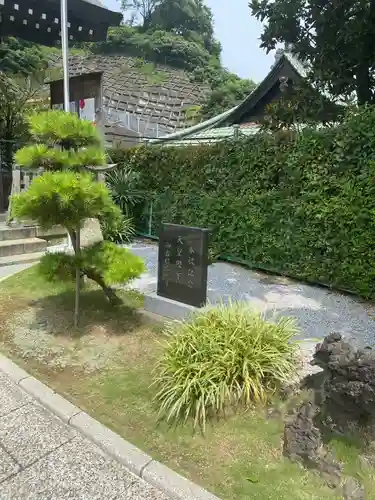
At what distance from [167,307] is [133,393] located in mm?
1334

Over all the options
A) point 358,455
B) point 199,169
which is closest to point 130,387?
point 358,455

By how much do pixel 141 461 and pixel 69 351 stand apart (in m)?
1.65

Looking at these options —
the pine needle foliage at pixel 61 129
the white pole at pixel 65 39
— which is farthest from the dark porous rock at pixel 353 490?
the white pole at pixel 65 39

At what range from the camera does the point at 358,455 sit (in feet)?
7.01

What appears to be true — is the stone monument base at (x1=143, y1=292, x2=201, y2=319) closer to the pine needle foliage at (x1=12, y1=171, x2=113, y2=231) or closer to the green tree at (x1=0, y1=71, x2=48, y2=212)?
the pine needle foliage at (x1=12, y1=171, x2=113, y2=231)

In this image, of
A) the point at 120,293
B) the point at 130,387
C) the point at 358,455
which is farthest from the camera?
the point at 120,293

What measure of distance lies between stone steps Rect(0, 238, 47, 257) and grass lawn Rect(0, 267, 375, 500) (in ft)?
7.32

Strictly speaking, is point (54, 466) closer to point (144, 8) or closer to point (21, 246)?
point (21, 246)

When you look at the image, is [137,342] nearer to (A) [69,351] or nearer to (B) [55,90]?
(A) [69,351]

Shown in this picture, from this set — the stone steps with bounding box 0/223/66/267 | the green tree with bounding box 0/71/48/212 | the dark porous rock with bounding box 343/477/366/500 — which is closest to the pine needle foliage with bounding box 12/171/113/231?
the dark porous rock with bounding box 343/477/366/500

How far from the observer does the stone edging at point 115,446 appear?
1.97 metres

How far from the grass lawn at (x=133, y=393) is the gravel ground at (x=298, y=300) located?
102cm

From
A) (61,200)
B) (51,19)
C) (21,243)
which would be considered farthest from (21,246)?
(61,200)

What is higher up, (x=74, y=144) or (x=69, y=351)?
(x=74, y=144)
